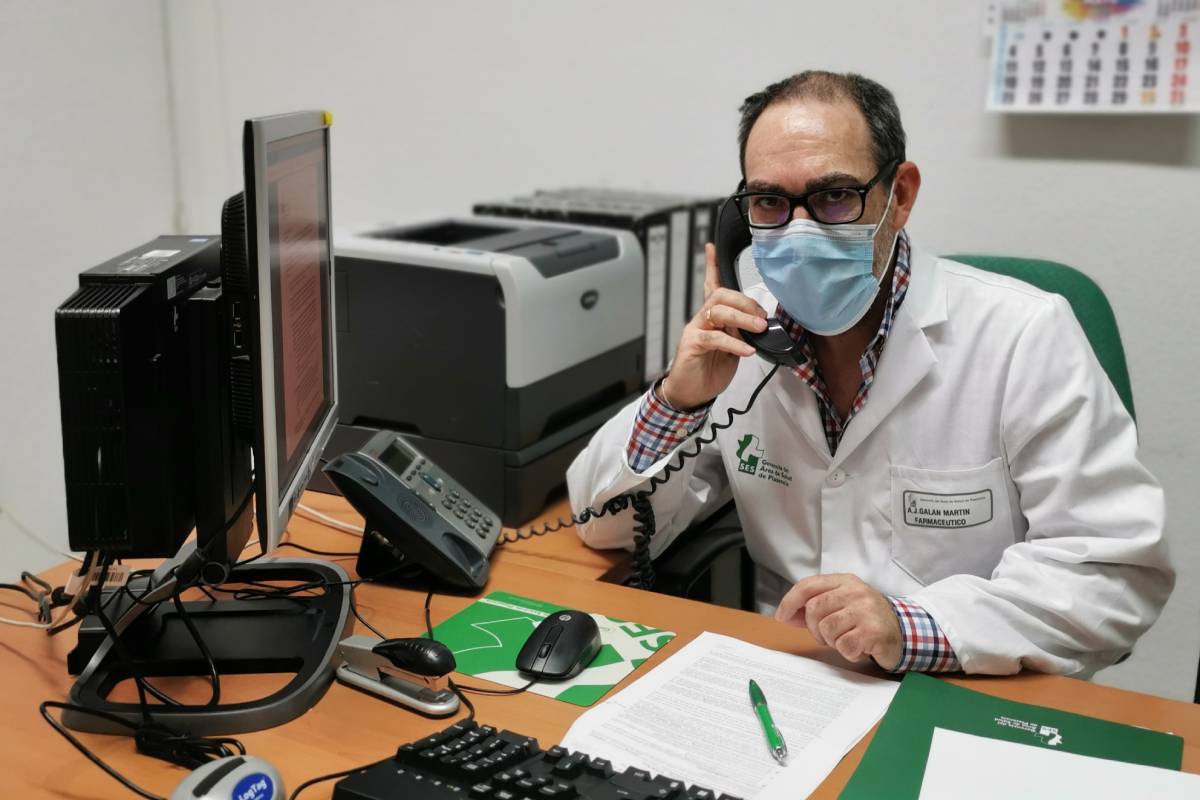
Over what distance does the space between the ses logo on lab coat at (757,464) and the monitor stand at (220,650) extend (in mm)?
585

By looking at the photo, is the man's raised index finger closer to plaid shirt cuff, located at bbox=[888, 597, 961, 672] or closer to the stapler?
plaid shirt cuff, located at bbox=[888, 597, 961, 672]

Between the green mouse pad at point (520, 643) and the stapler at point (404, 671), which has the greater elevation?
the stapler at point (404, 671)

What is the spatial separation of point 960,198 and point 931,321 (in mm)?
721

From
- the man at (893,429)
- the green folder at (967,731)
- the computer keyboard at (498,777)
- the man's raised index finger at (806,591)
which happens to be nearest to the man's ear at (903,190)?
the man at (893,429)

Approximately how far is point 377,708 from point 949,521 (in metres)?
0.75

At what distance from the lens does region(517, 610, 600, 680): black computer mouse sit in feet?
3.75

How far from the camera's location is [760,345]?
141 centimetres

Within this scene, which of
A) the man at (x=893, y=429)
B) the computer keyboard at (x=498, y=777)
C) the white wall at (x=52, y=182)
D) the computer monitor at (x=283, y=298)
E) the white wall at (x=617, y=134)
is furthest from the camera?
the white wall at (x=52, y=182)

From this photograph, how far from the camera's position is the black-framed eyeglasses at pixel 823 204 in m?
1.34

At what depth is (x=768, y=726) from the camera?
103 cm

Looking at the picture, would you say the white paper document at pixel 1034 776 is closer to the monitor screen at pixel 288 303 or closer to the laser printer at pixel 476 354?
the monitor screen at pixel 288 303

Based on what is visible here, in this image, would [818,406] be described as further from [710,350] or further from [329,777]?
[329,777]

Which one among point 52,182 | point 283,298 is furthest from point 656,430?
point 52,182

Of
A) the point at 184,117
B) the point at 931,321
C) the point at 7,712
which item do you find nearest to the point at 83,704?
the point at 7,712
